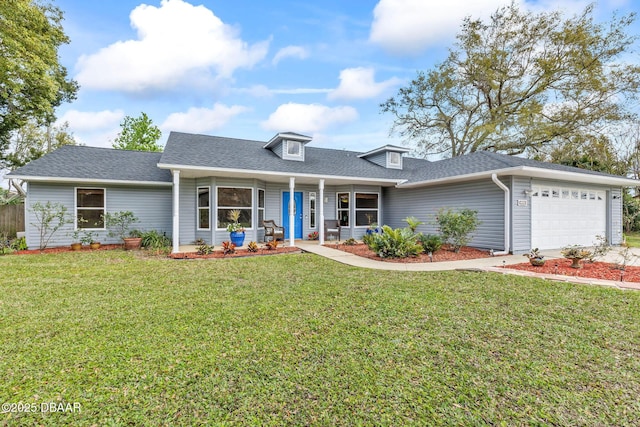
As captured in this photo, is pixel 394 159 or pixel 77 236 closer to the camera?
pixel 77 236

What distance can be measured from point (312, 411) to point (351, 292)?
2.78 m

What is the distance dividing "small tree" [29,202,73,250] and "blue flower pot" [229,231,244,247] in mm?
5460

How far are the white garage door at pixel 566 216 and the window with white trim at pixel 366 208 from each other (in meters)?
5.83

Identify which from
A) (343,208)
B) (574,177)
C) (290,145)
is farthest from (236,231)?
(574,177)

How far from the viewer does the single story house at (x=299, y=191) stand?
8.83 m

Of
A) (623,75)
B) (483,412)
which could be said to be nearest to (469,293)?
(483,412)

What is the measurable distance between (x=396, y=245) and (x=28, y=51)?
49.3ft

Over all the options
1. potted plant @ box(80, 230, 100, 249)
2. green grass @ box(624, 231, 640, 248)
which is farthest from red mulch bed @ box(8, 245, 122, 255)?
green grass @ box(624, 231, 640, 248)

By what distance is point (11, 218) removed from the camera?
11.4 m

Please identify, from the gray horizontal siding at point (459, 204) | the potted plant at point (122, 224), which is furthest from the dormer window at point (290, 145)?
the potted plant at point (122, 224)

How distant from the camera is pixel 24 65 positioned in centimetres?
1106

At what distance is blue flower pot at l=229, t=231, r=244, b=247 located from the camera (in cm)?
1001

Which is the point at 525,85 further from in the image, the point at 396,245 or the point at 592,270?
the point at 396,245

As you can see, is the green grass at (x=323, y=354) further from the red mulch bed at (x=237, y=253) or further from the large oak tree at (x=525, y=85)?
the large oak tree at (x=525, y=85)
